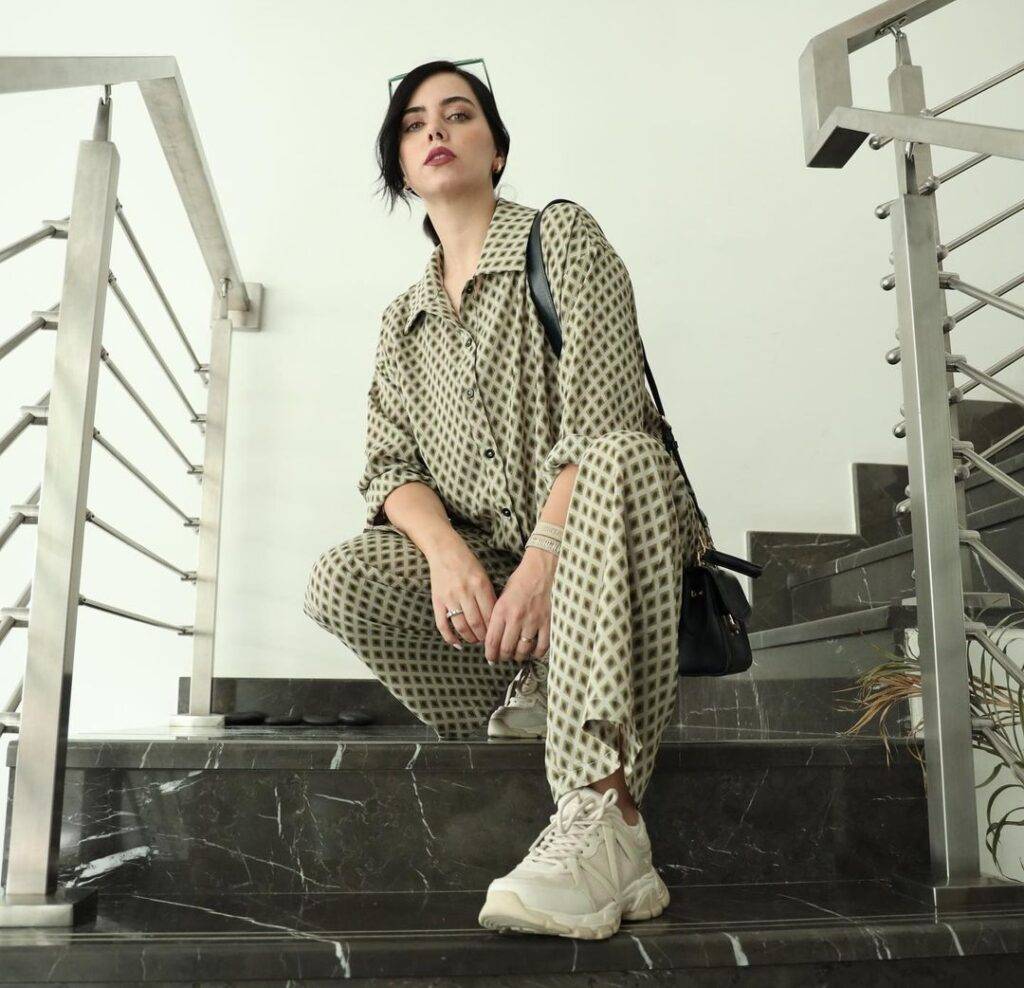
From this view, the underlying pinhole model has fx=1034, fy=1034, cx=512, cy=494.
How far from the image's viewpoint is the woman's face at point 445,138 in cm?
171

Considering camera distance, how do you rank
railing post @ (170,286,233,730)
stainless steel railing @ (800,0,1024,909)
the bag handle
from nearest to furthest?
stainless steel railing @ (800,0,1024,909) < the bag handle < railing post @ (170,286,233,730)

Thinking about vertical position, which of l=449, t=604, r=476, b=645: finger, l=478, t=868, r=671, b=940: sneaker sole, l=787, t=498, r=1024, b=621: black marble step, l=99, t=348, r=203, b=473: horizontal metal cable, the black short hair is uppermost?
the black short hair

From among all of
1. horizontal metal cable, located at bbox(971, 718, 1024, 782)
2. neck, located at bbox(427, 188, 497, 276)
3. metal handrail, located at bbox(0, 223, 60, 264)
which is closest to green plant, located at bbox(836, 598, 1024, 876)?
horizontal metal cable, located at bbox(971, 718, 1024, 782)

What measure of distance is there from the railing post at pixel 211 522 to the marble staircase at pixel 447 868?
0.85 m

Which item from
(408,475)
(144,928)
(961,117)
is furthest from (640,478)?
(961,117)

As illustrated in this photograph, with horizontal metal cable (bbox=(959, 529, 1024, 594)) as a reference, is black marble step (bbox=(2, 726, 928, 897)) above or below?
below

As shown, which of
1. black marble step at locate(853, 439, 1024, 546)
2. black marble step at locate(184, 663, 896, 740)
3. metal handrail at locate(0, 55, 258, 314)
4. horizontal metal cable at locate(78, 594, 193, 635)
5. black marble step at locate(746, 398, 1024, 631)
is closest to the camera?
metal handrail at locate(0, 55, 258, 314)

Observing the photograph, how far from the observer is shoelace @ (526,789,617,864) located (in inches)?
42.0

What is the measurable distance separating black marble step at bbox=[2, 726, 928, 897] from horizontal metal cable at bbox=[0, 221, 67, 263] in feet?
2.03

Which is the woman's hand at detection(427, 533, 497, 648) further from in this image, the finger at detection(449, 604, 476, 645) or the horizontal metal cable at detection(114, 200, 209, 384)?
the horizontal metal cable at detection(114, 200, 209, 384)

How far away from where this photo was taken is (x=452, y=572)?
4.57 feet

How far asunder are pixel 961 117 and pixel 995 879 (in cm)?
250

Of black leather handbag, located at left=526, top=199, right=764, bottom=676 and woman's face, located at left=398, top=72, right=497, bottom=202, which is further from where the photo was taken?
woman's face, located at left=398, top=72, right=497, bottom=202

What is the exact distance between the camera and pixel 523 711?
1.56 m
